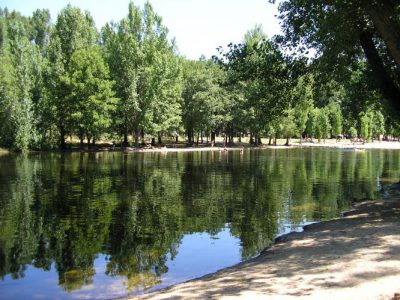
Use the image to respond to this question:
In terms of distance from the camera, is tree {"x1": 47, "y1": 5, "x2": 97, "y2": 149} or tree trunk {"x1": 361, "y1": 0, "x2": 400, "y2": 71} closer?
tree trunk {"x1": 361, "y1": 0, "x2": 400, "y2": 71}

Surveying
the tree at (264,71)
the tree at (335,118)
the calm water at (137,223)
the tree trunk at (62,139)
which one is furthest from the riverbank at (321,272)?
the tree at (335,118)

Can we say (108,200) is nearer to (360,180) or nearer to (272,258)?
(272,258)

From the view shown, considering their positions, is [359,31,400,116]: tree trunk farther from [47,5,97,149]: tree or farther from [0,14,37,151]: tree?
[47,5,97,149]: tree

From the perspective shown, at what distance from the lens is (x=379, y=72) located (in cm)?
1941

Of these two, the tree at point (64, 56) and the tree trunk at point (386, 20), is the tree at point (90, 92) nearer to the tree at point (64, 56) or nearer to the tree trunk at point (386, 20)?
the tree at point (64, 56)

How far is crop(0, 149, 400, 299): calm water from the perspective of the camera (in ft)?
44.2

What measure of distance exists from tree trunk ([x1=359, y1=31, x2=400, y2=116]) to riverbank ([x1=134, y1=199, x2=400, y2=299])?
23.4ft

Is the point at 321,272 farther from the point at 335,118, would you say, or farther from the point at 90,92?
the point at 335,118

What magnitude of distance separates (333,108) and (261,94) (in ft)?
363

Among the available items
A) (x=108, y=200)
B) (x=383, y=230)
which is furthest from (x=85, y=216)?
(x=383, y=230)

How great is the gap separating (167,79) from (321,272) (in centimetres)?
7537

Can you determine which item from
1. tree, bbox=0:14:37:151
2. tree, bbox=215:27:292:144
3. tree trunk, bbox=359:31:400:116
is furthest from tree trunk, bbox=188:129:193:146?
tree trunk, bbox=359:31:400:116

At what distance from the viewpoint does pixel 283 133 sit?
106688mm

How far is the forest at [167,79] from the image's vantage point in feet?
63.7
